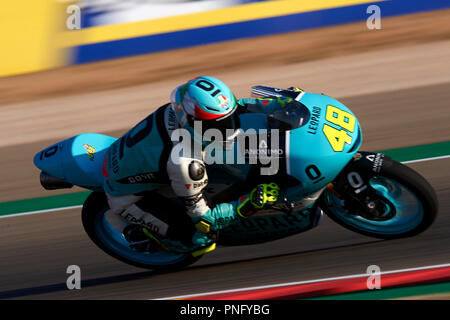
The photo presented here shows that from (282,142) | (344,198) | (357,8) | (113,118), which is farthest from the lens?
(357,8)

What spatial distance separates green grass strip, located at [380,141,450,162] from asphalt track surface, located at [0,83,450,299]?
0.18 metres

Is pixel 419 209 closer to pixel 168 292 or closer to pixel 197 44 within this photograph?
pixel 168 292

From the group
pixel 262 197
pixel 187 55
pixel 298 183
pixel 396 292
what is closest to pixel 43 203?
pixel 262 197

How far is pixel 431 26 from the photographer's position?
33.5 feet

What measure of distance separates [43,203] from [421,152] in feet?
14.1

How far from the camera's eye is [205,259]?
596 cm

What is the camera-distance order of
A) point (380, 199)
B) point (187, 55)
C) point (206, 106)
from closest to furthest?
point (206, 106) < point (380, 199) < point (187, 55)

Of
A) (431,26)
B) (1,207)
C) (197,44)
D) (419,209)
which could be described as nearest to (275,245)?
(419,209)

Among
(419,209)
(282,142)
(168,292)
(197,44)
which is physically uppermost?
(197,44)

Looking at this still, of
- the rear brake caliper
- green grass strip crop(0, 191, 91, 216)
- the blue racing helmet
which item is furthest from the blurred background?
the blue racing helmet

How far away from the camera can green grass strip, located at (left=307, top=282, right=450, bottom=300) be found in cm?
498

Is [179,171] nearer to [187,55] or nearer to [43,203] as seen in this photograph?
[43,203]

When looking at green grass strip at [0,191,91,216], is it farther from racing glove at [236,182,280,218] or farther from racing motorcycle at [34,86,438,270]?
racing glove at [236,182,280,218]
